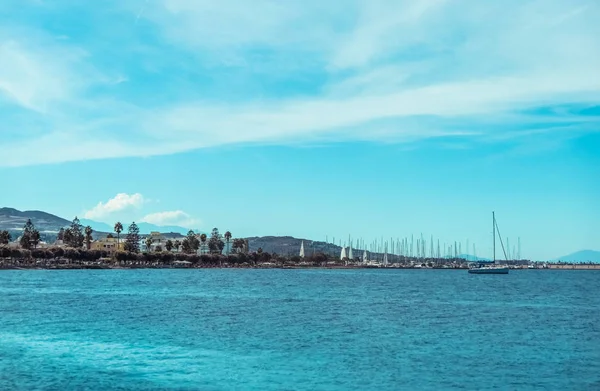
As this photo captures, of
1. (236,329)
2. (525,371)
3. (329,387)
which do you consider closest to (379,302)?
(236,329)

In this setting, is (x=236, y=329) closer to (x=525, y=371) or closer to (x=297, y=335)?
(x=297, y=335)

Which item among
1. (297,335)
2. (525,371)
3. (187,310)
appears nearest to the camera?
(525,371)

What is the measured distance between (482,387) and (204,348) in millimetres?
18965

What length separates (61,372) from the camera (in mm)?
32688

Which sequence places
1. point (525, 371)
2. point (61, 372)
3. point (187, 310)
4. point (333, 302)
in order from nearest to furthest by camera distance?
point (61, 372) → point (525, 371) → point (187, 310) → point (333, 302)

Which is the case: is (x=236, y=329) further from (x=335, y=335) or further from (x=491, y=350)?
(x=491, y=350)

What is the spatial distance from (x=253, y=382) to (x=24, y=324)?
31.5 m

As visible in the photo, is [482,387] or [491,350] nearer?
[482,387]

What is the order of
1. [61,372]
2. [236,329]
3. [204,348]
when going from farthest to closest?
[236,329], [204,348], [61,372]

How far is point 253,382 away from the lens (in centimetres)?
3105

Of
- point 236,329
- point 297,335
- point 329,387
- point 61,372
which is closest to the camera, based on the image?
point 329,387

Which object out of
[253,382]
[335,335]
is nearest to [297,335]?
[335,335]

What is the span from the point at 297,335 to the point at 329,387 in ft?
61.9

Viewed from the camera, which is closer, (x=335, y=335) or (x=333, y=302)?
(x=335, y=335)
